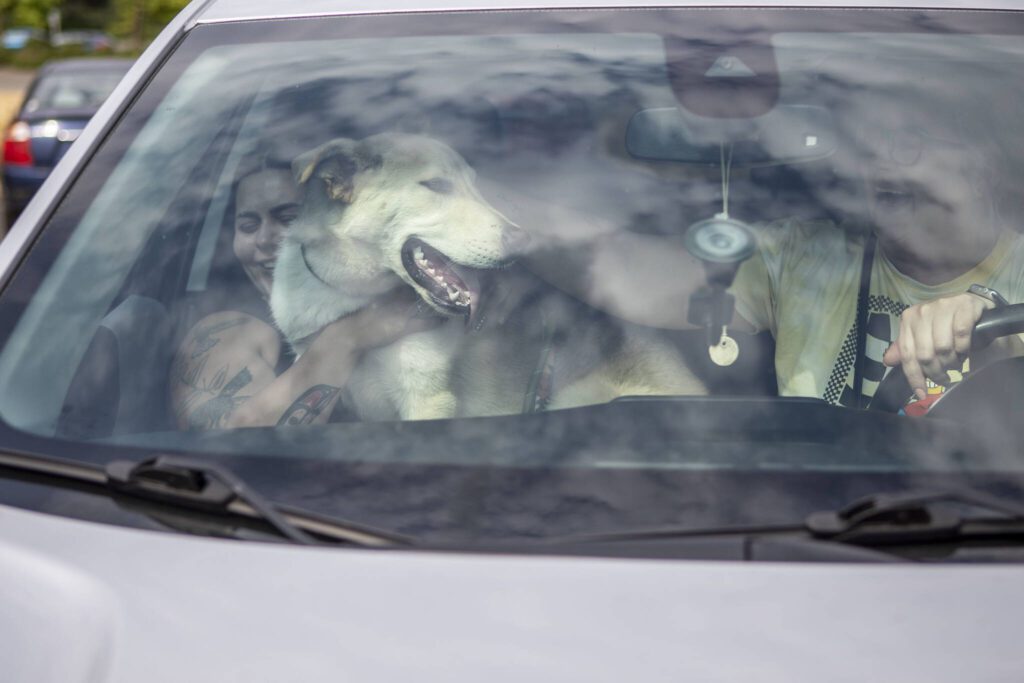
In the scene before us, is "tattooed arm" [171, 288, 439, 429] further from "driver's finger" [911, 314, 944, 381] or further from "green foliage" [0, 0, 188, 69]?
"green foliage" [0, 0, 188, 69]

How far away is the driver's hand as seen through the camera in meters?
1.90

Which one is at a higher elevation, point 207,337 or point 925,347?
point 207,337

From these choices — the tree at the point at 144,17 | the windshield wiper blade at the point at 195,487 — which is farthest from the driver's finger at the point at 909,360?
the tree at the point at 144,17

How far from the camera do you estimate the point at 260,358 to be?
74.1 inches

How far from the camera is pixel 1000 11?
6.93ft

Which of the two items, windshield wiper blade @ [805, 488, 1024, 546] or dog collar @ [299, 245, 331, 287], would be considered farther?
dog collar @ [299, 245, 331, 287]

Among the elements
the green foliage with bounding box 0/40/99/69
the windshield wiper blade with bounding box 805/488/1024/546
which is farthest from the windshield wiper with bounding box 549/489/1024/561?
the green foliage with bounding box 0/40/99/69

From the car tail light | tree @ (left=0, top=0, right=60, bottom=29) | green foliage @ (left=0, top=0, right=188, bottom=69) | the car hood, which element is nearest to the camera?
the car hood

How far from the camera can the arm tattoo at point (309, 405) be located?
174cm

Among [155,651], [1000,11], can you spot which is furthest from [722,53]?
[155,651]

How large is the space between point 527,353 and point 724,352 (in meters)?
0.29

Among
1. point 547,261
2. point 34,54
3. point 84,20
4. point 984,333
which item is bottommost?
point 84,20

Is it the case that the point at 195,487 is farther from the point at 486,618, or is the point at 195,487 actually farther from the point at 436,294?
the point at 436,294

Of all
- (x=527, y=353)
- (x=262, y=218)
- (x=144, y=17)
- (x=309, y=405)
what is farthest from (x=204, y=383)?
(x=144, y=17)
